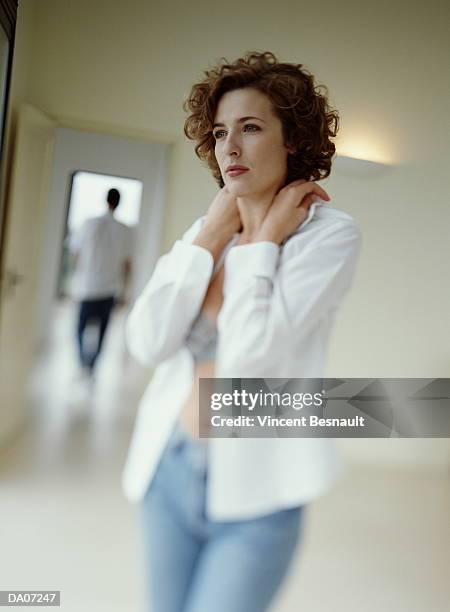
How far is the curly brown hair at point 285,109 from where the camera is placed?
1.23 m

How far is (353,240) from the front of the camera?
125 centimetres

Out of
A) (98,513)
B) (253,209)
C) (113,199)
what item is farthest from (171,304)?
(98,513)

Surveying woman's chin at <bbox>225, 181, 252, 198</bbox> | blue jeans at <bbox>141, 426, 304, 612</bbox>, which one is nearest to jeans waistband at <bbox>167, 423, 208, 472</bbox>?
blue jeans at <bbox>141, 426, 304, 612</bbox>

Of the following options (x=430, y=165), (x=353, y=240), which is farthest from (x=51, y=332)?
(x=430, y=165)

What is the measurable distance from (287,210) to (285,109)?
0.60 feet

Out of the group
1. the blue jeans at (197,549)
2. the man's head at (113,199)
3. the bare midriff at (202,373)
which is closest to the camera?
the blue jeans at (197,549)

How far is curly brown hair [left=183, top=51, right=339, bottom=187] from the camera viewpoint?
48.5 inches

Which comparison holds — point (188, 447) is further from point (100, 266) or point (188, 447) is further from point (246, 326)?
point (100, 266)

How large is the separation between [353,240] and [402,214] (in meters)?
0.36

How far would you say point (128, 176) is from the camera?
56.0 inches

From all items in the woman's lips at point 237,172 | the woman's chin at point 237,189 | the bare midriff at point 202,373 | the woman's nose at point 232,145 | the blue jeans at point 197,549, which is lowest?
the blue jeans at point 197,549

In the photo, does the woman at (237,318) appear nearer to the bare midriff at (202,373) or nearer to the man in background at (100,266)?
the bare midriff at (202,373)

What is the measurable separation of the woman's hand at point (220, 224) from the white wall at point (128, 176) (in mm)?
177

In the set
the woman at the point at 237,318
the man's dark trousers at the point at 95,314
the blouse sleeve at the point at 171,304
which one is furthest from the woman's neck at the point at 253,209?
the man's dark trousers at the point at 95,314
